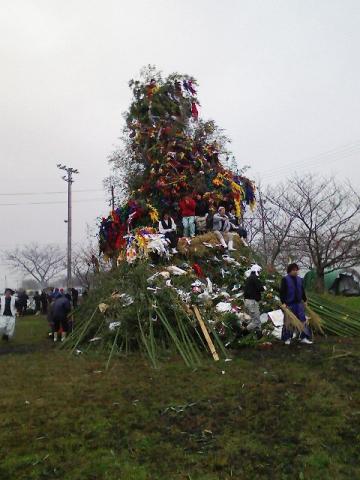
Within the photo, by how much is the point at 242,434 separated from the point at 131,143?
1320 cm

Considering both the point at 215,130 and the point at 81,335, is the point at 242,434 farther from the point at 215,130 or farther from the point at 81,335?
the point at 215,130

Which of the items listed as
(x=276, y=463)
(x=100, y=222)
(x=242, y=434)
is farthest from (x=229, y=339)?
(x=100, y=222)

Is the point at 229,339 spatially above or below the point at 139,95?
below

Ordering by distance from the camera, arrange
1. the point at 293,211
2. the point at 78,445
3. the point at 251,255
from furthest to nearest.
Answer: the point at 293,211
the point at 251,255
the point at 78,445

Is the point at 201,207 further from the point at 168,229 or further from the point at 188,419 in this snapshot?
the point at 188,419

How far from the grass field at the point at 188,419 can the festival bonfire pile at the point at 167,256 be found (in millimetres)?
1112

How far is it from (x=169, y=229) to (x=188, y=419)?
8.49 metres

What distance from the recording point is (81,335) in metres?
9.94

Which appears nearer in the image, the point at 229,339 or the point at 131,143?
the point at 229,339

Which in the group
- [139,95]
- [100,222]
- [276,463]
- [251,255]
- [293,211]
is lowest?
[276,463]

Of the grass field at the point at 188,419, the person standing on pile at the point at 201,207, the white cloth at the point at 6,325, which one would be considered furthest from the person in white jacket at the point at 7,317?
the person standing on pile at the point at 201,207

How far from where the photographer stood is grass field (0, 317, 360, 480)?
382 cm

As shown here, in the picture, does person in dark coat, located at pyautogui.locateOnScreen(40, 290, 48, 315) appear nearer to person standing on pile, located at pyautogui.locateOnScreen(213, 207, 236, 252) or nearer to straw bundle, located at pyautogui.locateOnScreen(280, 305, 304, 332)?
person standing on pile, located at pyautogui.locateOnScreen(213, 207, 236, 252)

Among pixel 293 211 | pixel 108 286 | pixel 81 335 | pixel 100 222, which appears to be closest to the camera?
pixel 81 335
